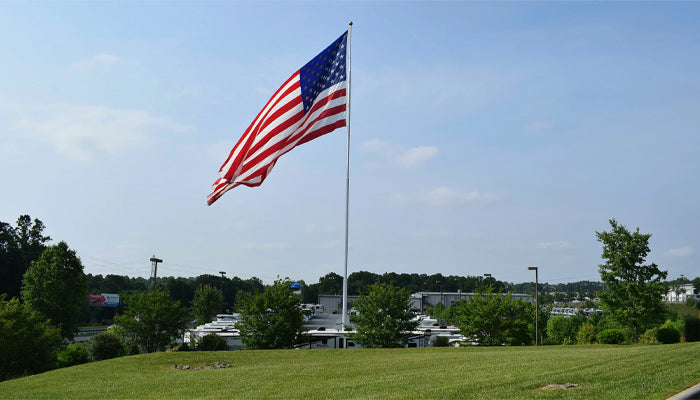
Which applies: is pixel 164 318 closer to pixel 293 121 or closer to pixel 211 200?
pixel 211 200

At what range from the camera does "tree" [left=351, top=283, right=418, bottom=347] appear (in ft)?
104

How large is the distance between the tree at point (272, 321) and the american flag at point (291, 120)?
45.0 feet

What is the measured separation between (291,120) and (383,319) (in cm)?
1565

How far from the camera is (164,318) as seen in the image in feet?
108

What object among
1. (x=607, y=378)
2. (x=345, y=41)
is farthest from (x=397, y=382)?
(x=345, y=41)

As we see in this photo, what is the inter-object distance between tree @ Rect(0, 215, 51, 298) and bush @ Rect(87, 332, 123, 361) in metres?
62.6

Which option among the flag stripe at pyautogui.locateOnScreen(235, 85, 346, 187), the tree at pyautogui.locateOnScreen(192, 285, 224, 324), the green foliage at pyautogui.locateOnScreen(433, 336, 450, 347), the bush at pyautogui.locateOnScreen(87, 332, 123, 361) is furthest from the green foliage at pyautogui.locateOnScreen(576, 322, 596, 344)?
the tree at pyautogui.locateOnScreen(192, 285, 224, 324)

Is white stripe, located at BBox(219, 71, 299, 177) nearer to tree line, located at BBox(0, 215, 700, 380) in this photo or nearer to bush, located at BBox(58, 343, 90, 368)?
tree line, located at BBox(0, 215, 700, 380)

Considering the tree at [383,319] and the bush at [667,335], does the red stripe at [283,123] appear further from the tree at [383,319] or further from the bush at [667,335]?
the bush at [667,335]

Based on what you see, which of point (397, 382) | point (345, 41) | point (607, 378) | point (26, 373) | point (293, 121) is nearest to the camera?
point (607, 378)

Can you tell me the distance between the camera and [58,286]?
52250mm

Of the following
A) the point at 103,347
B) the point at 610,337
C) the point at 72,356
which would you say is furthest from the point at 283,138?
the point at 610,337

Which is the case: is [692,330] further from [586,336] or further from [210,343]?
[210,343]

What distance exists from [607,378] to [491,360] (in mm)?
7006
